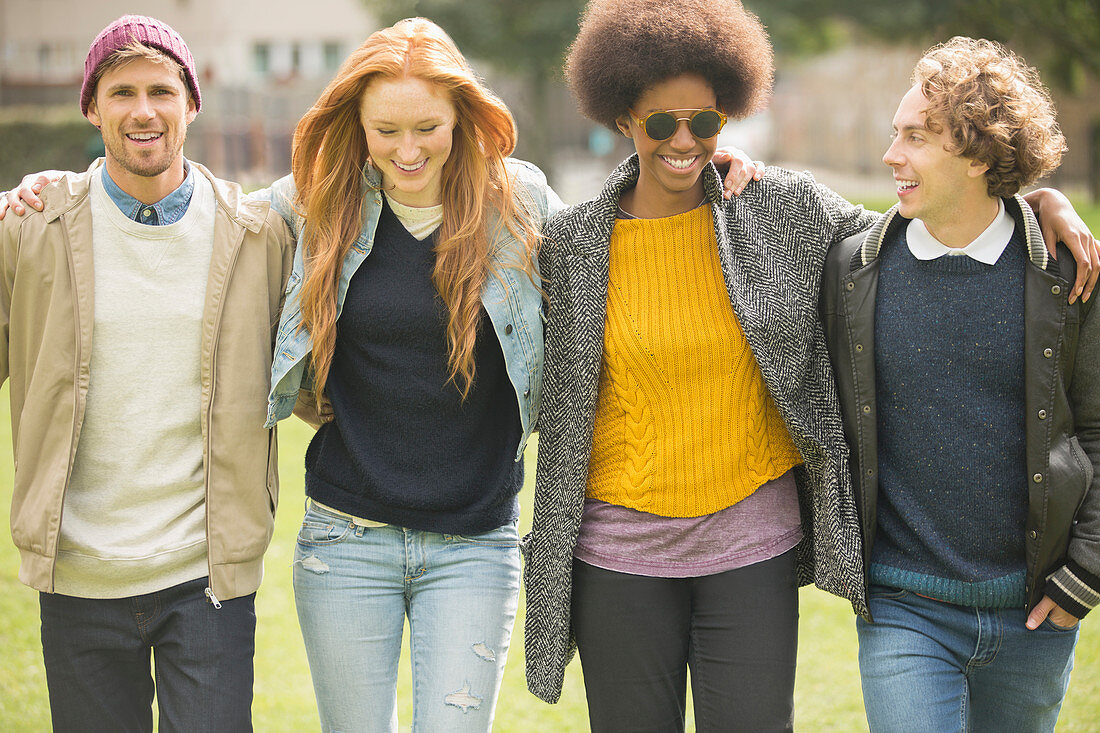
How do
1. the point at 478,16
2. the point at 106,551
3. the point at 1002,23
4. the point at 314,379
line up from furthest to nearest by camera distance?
the point at 478,16 → the point at 1002,23 → the point at 314,379 → the point at 106,551

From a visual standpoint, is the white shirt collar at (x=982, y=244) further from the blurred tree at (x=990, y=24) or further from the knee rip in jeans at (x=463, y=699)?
the blurred tree at (x=990, y=24)

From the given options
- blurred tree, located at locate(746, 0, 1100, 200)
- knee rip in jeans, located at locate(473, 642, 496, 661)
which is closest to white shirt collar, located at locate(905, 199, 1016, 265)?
knee rip in jeans, located at locate(473, 642, 496, 661)

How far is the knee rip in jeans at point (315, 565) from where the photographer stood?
3068 mm

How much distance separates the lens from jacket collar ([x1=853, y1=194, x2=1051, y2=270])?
110 inches

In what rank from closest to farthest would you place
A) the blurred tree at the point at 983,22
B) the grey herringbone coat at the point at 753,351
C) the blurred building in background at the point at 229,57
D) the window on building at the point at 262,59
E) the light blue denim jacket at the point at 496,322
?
the grey herringbone coat at the point at 753,351 < the light blue denim jacket at the point at 496,322 < the blurred tree at the point at 983,22 < the blurred building in background at the point at 229,57 < the window on building at the point at 262,59

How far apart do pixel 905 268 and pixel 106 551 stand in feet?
7.42

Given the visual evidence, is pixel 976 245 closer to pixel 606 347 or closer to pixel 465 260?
pixel 606 347

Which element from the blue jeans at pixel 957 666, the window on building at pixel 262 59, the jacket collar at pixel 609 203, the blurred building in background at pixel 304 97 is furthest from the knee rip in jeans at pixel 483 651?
the window on building at pixel 262 59

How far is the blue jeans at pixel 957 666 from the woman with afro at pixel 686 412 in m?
0.17

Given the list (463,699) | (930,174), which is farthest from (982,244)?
(463,699)

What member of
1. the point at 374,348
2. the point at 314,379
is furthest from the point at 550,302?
the point at 314,379

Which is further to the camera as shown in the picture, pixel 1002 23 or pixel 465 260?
pixel 1002 23

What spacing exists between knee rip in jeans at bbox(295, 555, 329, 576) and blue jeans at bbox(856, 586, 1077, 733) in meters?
1.50

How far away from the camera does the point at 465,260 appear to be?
3.10 metres
